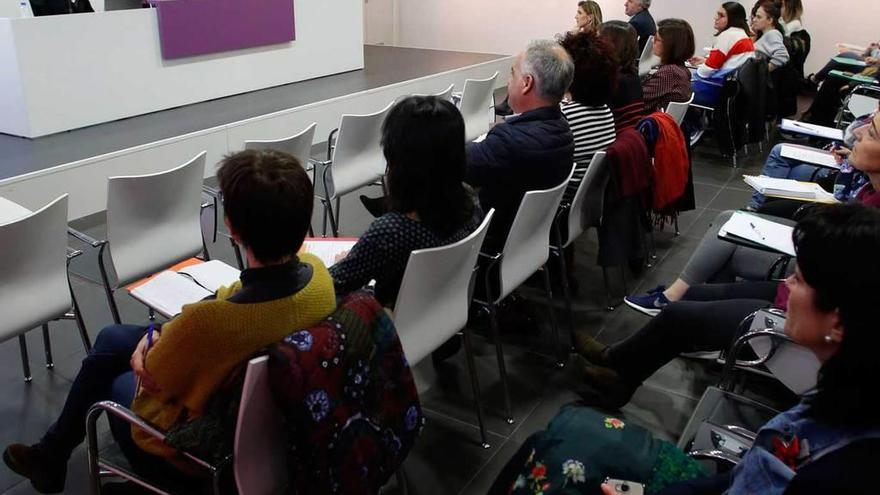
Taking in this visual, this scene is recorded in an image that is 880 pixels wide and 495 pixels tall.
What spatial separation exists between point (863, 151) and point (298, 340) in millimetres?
2141

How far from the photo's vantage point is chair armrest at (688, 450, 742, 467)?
5.47 feet

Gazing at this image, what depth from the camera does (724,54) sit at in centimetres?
592

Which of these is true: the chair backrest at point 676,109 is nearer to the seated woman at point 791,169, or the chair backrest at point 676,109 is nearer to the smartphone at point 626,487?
the seated woman at point 791,169

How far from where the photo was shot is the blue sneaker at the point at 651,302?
2934mm

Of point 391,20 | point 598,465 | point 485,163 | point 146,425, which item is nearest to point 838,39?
point 391,20

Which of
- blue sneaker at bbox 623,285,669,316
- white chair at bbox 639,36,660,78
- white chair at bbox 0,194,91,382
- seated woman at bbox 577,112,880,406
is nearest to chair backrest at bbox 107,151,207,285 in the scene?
white chair at bbox 0,194,91,382

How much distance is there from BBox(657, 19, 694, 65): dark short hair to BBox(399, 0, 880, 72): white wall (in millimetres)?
4783

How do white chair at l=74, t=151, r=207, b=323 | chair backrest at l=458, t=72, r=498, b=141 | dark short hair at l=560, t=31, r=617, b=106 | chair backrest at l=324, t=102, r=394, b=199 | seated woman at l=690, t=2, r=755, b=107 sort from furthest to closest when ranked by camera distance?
seated woman at l=690, t=2, r=755, b=107, chair backrest at l=458, t=72, r=498, b=141, chair backrest at l=324, t=102, r=394, b=199, dark short hair at l=560, t=31, r=617, b=106, white chair at l=74, t=151, r=207, b=323

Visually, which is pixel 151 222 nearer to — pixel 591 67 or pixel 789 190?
pixel 591 67

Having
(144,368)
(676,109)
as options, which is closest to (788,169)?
(676,109)

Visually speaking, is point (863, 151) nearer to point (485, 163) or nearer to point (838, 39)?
point (485, 163)

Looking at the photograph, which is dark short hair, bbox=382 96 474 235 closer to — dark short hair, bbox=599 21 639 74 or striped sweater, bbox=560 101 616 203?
striped sweater, bbox=560 101 616 203

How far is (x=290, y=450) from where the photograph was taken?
5.06ft

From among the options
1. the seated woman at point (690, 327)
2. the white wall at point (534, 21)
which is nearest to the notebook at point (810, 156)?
the seated woman at point (690, 327)
